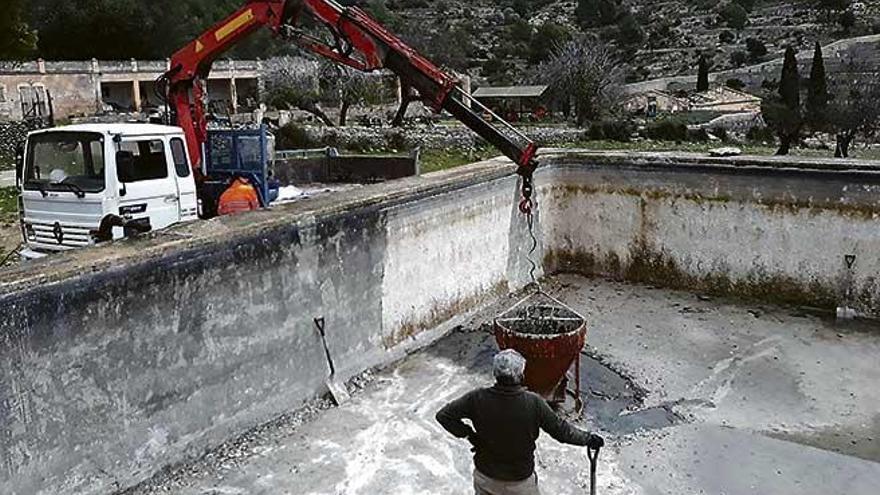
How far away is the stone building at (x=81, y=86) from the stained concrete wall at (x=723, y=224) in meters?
31.6

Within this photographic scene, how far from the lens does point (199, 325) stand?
6.65 m

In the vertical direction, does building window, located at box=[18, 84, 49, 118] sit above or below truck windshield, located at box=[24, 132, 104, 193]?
below

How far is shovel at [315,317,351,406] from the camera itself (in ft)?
25.8

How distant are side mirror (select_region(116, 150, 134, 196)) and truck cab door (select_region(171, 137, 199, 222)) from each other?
2.06ft

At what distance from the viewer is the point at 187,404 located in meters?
6.56

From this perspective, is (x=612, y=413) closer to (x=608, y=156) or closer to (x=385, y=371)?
(x=385, y=371)

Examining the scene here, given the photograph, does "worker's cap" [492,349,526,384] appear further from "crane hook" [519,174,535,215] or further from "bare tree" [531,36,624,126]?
"bare tree" [531,36,624,126]

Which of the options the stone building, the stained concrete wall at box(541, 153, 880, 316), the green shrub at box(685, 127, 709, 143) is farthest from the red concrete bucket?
the stone building

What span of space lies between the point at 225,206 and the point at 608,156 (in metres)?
5.72

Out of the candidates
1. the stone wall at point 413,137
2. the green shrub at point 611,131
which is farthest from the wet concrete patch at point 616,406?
the green shrub at point 611,131

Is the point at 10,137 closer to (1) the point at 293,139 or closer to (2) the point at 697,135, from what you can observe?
(1) the point at 293,139

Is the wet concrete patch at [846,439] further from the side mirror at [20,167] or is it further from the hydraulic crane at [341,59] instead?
the side mirror at [20,167]

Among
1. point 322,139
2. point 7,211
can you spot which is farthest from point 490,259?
point 322,139

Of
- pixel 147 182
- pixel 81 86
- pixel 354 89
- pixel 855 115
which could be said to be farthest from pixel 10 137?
pixel 855 115
